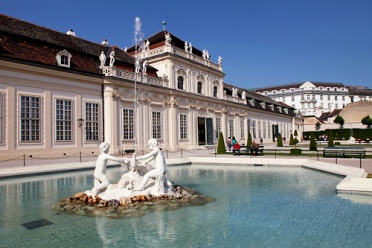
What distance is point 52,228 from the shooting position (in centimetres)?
671

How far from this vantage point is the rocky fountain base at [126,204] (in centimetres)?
802

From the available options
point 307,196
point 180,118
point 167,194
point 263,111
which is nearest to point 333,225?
point 307,196

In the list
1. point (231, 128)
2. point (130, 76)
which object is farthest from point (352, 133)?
point (130, 76)

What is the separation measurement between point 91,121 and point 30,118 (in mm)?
5360

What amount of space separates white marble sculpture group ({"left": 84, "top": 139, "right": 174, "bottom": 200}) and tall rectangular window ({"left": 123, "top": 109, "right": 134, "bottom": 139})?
1904 cm

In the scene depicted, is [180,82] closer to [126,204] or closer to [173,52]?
[173,52]

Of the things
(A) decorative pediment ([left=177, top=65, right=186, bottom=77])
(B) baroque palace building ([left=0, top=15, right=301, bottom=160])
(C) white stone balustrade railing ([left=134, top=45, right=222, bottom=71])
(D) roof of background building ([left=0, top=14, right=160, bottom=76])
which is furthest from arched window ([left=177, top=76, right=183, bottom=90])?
(D) roof of background building ([left=0, top=14, right=160, bottom=76])

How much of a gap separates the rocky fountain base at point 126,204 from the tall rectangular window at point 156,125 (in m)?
22.3

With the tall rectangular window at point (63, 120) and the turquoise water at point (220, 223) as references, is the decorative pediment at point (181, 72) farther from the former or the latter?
the turquoise water at point (220, 223)

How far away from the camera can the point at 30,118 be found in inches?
858

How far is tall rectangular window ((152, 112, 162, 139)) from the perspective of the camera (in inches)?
1250

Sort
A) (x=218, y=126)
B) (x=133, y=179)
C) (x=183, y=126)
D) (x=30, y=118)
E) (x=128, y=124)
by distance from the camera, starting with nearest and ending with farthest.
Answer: (x=133, y=179) → (x=30, y=118) → (x=128, y=124) → (x=183, y=126) → (x=218, y=126)

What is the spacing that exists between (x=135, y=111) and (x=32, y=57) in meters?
10.7

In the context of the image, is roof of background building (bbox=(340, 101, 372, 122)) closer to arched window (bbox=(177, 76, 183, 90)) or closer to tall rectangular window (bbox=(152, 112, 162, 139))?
arched window (bbox=(177, 76, 183, 90))
